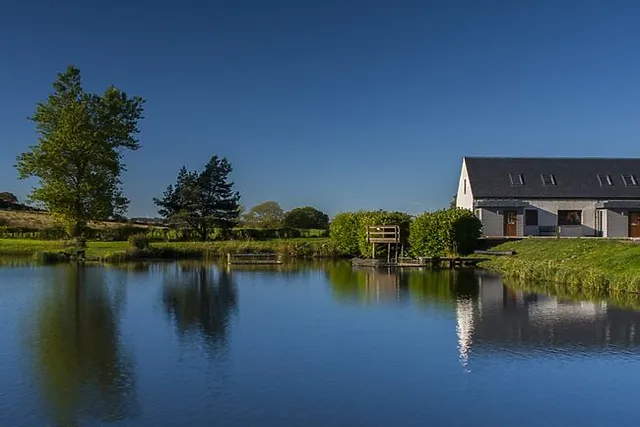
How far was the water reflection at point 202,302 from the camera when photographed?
12370 mm

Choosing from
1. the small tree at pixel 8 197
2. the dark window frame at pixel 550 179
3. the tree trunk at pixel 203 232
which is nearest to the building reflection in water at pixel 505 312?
the dark window frame at pixel 550 179

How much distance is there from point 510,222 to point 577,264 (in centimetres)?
1410

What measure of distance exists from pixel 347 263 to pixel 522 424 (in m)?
25.8

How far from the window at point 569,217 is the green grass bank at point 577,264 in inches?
303

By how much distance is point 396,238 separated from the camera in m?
31.1

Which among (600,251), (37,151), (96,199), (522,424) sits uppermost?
(37,151)

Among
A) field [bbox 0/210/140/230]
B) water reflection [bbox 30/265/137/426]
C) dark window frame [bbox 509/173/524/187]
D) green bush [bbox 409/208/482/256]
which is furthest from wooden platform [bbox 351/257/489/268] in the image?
field [bbox 0/210/140/230]

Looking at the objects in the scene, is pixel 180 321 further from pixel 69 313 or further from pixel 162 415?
pixel 162 415

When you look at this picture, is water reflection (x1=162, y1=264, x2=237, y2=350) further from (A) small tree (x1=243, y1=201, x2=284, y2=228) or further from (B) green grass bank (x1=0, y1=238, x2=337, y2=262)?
(A) small tree (x1=243, y1=201, x2=284, y2=228)

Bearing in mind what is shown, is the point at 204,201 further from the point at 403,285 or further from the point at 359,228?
the point at 403,285

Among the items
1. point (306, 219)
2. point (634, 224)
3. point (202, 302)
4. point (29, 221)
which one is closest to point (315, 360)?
point (202, 302)

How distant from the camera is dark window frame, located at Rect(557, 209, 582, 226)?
118ft

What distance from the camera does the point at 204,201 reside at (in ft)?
142

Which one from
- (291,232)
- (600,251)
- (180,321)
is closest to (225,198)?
(291,232)
